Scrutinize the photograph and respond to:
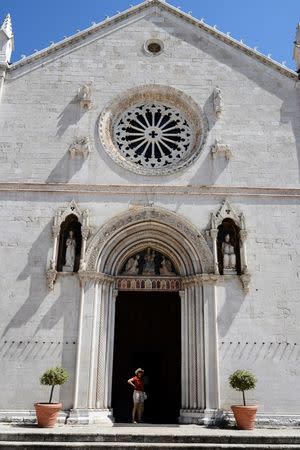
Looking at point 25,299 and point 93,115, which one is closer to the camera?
point 25,299

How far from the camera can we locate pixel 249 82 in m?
15.3

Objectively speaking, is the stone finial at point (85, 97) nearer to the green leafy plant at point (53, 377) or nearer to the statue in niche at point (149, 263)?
the statue in niche at point (149, 263)

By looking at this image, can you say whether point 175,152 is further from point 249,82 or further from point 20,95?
point 20,95

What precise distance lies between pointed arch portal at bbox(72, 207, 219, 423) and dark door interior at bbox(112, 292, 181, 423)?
13.1 inches

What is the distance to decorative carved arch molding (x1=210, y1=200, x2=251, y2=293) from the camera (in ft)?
42.5

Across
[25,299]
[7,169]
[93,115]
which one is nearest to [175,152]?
[93,115]

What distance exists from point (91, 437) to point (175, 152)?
29.6 ft

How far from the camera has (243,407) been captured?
11.0m

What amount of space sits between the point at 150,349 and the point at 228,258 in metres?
5.62

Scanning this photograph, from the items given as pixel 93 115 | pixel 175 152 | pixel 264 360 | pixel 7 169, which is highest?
pixel 93 115

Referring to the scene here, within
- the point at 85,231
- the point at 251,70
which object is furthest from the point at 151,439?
the point at 251,70

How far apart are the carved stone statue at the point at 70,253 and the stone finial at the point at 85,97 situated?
4.35 metres

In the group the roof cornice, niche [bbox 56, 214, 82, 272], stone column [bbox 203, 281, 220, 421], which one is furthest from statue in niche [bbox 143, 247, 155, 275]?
the roof cornice

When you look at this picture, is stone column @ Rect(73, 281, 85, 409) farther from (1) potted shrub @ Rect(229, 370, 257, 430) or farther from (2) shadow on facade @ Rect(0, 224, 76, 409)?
(1) potted shrub @ Rect(229, 370, 257, 430)
